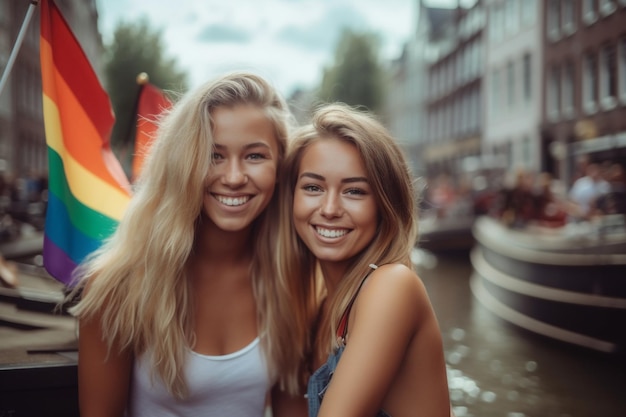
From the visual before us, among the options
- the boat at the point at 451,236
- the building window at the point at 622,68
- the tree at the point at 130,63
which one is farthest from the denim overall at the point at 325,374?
the tree at the point at 130,63

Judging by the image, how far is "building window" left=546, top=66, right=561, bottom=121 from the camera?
1876cm

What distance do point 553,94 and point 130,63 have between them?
18.4m

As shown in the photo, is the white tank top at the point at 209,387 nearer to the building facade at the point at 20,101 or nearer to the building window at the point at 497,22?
the building facade at the point at 20,101

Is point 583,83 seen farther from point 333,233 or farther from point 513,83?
point 333,233

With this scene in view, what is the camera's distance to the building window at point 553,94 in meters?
18.8

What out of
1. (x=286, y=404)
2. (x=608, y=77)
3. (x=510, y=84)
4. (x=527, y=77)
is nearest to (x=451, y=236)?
(x=608, y=77)

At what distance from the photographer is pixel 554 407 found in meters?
5.08

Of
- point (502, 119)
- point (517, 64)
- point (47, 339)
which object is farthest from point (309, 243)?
point (502, 119)

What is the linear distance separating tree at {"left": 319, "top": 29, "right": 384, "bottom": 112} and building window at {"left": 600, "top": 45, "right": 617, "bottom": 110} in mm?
26568

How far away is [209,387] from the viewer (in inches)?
85.9

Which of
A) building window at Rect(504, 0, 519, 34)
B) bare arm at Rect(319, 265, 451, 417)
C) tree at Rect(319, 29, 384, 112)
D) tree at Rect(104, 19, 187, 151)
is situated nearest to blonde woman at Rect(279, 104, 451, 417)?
bare arm at Rect(319, 265, 451, 417)

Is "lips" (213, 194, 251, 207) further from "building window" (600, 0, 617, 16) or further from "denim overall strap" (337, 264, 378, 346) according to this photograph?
"building window" (600, 0, 617, 16)

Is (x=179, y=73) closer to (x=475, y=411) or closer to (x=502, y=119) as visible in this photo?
(x=502, y=119)

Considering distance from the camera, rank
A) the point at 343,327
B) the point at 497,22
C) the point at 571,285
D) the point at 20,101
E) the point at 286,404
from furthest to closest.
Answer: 1. the point at 497,22
2. the point at 20,101
3. the point at 571,285
4. the point at 286,404
5. the point at 343,327
